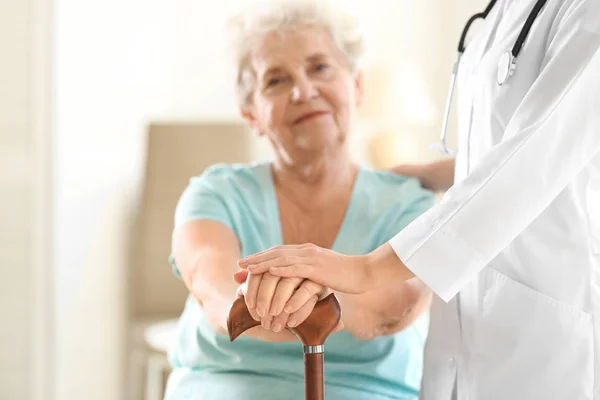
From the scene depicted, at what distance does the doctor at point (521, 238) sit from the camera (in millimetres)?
940

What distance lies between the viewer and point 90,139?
288 centimetres

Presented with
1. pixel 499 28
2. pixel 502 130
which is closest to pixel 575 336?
pixel 502 130

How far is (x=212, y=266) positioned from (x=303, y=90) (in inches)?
15.6

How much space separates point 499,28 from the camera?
1.17m

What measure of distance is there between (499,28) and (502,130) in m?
0.19

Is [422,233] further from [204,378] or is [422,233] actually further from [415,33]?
[415,33]

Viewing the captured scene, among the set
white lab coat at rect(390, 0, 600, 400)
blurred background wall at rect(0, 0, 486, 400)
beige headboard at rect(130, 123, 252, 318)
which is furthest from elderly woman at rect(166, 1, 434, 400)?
beige headboard at rect(130, 123, 252, 318)

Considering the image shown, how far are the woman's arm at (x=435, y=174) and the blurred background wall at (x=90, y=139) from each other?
4.81ft

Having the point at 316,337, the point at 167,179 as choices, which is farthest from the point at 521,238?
the point at 167,179

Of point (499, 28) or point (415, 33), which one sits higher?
point (415, 33)

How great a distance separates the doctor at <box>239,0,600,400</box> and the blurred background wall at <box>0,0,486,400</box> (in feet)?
5.83

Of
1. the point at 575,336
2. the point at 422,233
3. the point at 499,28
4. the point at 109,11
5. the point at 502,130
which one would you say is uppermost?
the point at 109,11

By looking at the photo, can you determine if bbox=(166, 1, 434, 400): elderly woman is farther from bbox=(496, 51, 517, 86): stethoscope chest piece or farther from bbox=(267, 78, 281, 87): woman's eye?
bbox=(496, 51, 517, 86): stethoscope chest piece

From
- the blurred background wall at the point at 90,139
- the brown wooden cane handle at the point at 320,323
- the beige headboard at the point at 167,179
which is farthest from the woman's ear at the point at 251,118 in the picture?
the beige headboard at the point at 167,179
